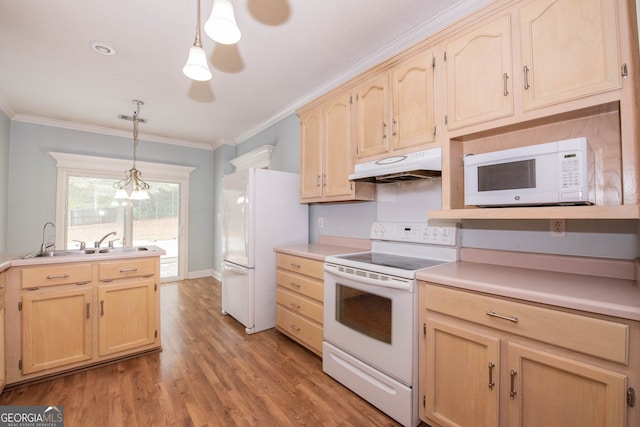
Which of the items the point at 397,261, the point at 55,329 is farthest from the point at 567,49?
the point at 55,329

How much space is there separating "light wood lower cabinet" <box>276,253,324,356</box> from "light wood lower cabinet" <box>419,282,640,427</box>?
974 mm

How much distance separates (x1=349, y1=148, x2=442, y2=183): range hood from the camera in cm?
179

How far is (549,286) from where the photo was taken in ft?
4.10

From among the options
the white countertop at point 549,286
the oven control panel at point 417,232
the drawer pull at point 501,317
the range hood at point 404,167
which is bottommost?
the drawer pull at point 501,317

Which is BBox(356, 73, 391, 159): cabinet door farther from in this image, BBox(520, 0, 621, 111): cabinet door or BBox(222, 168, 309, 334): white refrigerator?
BBox(222, 168, 309, 334): white refrigerator

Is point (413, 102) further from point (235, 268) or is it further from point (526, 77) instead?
point (235, 268)

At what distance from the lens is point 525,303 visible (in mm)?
1209

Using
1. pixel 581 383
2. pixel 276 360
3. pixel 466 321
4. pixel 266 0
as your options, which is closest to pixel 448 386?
pixel 466 321

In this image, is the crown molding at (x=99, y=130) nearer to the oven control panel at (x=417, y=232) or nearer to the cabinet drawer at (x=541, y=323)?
the oven control panel at (x=417, y=232)

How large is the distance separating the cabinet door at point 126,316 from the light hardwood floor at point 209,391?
0.16 metres

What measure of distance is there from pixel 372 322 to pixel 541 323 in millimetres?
910

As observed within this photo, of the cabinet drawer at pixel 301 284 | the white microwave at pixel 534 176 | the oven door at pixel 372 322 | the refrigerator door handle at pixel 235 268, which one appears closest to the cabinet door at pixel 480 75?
the white microwave at pixel 534 176

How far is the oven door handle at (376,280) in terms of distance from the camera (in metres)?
1.60

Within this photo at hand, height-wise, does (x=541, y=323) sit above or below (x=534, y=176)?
below
